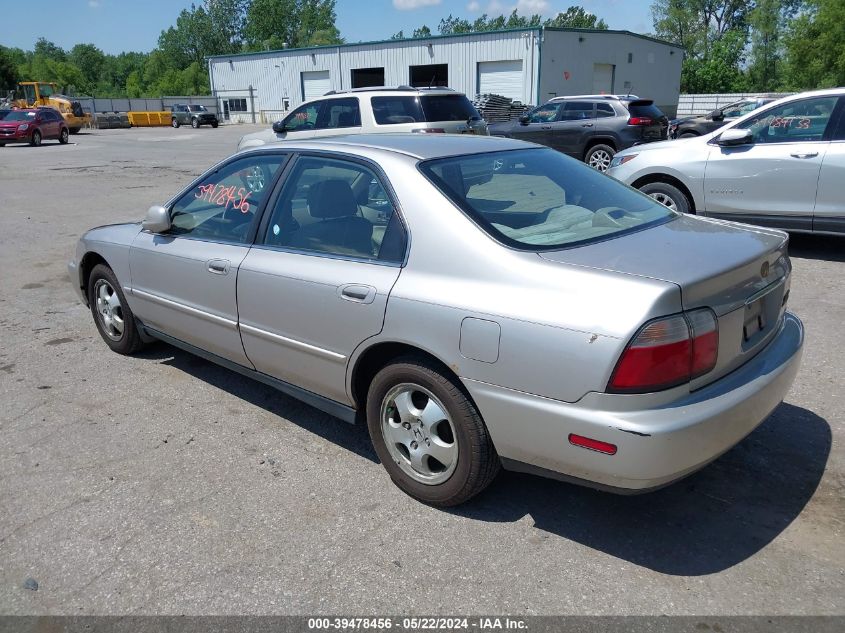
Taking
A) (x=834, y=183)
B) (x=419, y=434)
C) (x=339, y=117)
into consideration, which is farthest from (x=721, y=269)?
(x=339, y=117)

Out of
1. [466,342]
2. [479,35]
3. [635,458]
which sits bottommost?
[635,458]

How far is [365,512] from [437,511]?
1.09ft

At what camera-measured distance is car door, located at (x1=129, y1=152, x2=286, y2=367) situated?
389 centimetres

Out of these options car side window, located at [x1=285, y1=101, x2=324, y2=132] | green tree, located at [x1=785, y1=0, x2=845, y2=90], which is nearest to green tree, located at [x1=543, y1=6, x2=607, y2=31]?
green tree, located at [x1=785, y1=0, x2=845, y2=90]

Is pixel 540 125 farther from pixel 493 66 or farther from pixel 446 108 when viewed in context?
pixel 493 66

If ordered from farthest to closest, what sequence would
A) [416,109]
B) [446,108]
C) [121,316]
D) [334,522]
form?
[446,108] → [416,109] → [121,316] → [334,522]

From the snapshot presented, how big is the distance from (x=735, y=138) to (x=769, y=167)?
0.48 meters

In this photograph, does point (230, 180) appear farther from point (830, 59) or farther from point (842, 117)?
point (830, 59)

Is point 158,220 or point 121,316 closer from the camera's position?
point 158,220

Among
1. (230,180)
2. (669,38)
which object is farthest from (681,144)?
(669,38)

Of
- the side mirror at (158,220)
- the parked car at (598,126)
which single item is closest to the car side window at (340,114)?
the parked car at (598,126)

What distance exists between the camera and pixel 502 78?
36.0 metres

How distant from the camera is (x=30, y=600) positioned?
8.70ft

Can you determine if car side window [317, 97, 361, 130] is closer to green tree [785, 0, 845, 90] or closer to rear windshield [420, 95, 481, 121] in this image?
rear windshield [420, 95, 481, 121]
